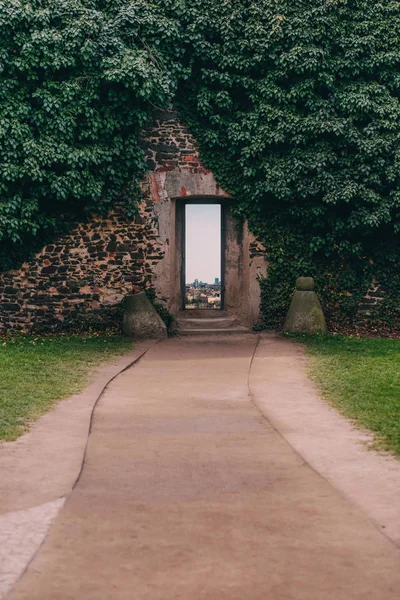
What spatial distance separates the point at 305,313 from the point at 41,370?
20.2 feet

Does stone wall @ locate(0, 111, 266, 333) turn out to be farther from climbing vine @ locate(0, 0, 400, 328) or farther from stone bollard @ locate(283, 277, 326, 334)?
stone bollard @ locate(283, 277, 326, 334)

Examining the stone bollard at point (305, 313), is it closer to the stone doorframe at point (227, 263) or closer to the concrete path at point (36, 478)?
the stone doorframe at point (227, 263)

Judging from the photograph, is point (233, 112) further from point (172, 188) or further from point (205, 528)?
point (205, 528)

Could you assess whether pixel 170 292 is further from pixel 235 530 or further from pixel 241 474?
pixel 235 530

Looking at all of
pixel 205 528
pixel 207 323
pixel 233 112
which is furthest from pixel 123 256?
pixel 205 528

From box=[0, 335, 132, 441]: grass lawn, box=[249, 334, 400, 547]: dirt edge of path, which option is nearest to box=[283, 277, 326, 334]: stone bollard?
box=[0, 335, 132, 441]: grass lawn

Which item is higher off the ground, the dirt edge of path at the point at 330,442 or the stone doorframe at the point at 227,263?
the stone doorframe at the point at 227,263

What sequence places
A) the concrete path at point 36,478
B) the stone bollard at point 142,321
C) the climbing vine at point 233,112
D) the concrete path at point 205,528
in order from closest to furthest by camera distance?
1. the concrete path at point 205,528
2. the concrete path at point 36,478
3. the climbing vine at point 233,112
4. the stone bollard at point 142,321

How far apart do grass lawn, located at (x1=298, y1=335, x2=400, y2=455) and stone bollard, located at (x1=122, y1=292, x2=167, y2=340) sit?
2803 mm

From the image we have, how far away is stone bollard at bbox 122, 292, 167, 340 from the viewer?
1448 cm

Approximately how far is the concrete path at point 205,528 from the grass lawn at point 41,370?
3.45ft

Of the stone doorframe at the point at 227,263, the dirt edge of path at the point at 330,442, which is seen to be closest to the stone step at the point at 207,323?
the stone doorframe at the point at 227,263

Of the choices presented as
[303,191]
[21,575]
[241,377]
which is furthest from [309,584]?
[303,191]

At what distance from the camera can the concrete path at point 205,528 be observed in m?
3.44
